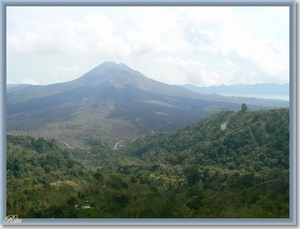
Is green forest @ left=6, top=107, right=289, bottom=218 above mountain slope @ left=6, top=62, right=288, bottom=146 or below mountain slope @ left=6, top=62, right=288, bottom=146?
below

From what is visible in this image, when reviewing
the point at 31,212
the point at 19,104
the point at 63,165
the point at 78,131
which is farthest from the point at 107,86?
the point at 31,212

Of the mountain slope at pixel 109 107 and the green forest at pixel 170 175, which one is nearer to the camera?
the green forest at pixel 170 175

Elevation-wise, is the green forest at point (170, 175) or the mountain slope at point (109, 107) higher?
the mountain slope at point (109, 107)

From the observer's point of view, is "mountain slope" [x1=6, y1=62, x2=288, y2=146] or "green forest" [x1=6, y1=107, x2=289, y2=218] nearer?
"green forest" [x1=6, y1=107, x2=289, y2=218]

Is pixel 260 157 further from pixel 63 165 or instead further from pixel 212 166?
pixel 63 165
